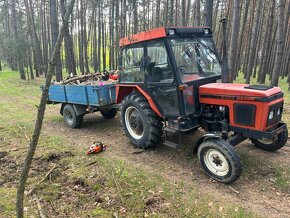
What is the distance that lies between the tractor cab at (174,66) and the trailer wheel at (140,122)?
9.2 inches

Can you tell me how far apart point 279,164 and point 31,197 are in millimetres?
4305

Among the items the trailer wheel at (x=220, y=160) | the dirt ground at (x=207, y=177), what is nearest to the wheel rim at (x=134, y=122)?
the dirt ground at (x=207, y=177)

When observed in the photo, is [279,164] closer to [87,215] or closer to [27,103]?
[87,215]

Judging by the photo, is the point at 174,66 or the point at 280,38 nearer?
the point at 174,66

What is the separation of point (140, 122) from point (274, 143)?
8.88ft

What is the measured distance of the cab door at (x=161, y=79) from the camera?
4.85 metres

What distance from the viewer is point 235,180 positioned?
4129mm

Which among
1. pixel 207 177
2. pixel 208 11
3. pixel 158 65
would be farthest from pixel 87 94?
pixel 208 11

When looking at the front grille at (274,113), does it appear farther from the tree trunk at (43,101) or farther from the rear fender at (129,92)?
the tree trunk at (43,101)

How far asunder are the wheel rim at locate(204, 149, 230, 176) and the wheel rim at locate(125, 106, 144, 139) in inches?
67.8

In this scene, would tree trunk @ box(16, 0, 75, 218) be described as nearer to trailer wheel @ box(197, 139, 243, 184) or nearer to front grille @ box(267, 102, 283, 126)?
trailer wheel @ box(197, 139, 243, 184)

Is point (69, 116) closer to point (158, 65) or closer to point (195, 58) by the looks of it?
point (158, 65)

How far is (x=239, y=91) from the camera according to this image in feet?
14.1

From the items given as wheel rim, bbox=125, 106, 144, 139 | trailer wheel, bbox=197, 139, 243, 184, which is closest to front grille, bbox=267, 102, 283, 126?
trailer wheel, bbox=197, 139, 243, 184
